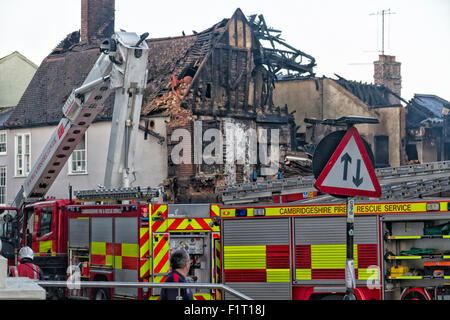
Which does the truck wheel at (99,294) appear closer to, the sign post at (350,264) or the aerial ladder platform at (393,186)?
the aerial ladder platform at (393,186)

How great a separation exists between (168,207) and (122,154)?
11.2ft

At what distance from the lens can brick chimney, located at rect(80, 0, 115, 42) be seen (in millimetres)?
39125

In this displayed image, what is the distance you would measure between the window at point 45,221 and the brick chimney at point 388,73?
36.5 meters

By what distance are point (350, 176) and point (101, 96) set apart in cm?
1475

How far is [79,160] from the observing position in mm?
35531

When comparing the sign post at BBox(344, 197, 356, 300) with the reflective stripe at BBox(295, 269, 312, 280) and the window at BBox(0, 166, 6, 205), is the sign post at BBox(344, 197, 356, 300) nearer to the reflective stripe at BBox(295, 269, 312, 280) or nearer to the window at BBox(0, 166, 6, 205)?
the reflective stripe at BBox(295, 269, 312, 280)

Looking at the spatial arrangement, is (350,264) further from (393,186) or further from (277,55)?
(277,55)

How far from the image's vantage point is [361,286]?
12.3 meters

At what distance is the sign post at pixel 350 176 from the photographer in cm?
790

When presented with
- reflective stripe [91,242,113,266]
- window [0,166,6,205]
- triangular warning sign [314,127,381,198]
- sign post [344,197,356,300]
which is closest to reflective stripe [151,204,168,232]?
reflective stripe [91,242,113,266]

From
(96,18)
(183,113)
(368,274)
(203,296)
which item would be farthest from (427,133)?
(368,274)

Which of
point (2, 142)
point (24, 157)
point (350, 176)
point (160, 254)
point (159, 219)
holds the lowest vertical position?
point (160, 254)
